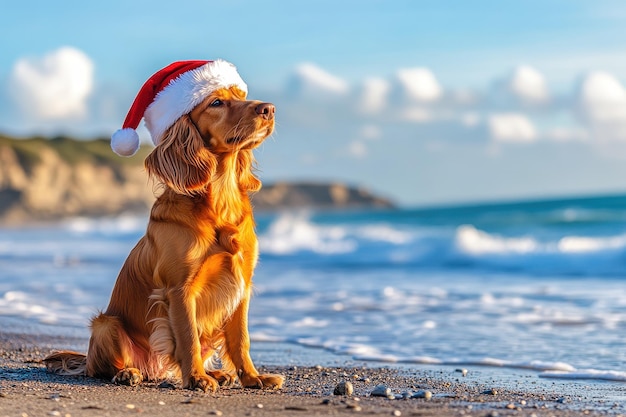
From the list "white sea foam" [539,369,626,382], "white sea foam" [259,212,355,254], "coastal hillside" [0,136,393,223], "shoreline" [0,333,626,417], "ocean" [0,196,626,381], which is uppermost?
"coastal hillside" [0,136,393,223]

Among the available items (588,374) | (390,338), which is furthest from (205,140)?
(390,338)

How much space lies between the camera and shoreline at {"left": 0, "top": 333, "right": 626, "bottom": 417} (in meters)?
4.16

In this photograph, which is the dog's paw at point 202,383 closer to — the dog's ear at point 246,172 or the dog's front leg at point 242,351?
the dog's front leg at point 242,351

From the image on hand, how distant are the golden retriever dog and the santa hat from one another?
0.17 feet

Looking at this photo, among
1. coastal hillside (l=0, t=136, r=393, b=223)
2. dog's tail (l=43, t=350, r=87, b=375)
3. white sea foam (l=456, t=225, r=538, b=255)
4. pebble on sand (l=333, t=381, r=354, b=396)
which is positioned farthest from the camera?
coastal hillside (l=0, t=136, r=393, b=223)

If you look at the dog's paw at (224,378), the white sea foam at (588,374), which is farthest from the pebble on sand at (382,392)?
the white sea foam at (588,374)

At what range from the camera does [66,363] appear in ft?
17.2

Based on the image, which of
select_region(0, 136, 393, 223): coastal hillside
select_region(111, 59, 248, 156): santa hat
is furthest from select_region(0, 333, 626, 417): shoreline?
select_region(0, 136, 393, 223): coastal hillside

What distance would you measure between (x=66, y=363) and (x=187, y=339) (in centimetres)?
104

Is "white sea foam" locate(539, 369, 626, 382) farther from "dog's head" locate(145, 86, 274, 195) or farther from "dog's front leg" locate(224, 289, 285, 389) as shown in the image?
"dog's head" locate(145, 86, 274, 195)

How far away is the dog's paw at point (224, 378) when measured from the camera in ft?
16.1

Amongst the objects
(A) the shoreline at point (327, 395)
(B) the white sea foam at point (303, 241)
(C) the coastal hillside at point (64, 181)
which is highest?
(C) the coastal hillside at point (64, 181)

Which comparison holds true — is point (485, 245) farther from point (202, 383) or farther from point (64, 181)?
point (64, 181)

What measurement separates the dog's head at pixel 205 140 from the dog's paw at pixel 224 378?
1.09 metres
